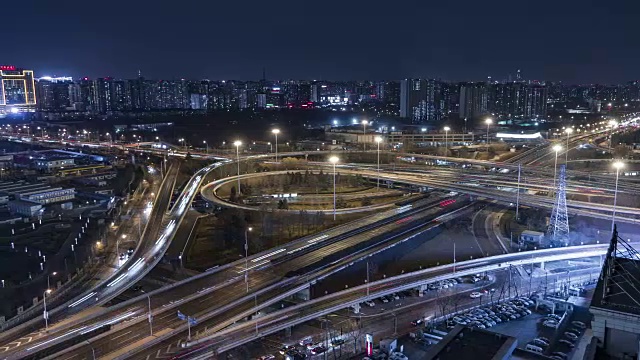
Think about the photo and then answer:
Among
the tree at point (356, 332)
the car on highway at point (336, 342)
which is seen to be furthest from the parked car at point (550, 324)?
the car on highway at point (336, 342)

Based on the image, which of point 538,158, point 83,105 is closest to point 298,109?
point 83,105

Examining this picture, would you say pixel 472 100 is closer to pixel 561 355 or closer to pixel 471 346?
pixel 561 355

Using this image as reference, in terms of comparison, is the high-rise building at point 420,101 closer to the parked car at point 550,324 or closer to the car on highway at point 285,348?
the parked car at point 550,324

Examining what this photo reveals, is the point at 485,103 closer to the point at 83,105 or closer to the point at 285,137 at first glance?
the point at 285,137

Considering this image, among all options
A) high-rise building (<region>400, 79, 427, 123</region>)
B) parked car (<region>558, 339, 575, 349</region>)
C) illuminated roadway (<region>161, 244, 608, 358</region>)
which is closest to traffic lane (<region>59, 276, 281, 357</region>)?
illuminated roadway (<region>161, 244, 608, 358</region>)

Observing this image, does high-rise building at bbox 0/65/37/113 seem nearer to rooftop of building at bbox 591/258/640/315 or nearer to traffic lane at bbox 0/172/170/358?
traffic lane at bbox 0/172/170/358

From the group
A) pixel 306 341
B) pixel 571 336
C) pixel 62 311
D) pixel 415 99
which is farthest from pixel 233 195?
pixel 415 99
